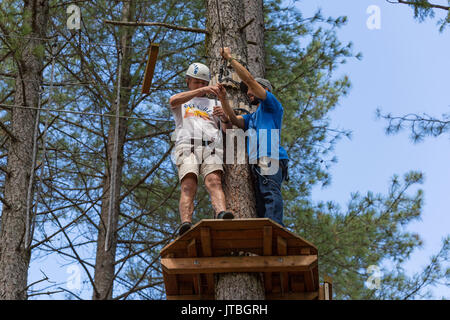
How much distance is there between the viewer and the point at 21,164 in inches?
286

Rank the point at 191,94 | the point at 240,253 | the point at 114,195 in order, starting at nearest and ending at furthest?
the point at 240,253
the point at 191,94
the point at 114,195

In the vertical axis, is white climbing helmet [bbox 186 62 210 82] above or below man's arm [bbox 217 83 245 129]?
above

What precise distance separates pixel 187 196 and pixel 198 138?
47 cm

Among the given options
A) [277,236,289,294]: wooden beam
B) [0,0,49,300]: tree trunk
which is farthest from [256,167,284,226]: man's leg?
[0,0,49,300]: tree trunk

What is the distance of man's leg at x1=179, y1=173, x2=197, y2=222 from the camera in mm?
4295

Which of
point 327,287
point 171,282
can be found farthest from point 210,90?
point 327,287

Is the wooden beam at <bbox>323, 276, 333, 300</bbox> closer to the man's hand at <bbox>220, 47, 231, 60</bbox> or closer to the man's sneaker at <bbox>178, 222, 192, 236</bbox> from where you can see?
the man's sneaker at <bbox>178, 222, 192, 236</bbox>

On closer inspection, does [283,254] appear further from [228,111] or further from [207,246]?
[228,111]

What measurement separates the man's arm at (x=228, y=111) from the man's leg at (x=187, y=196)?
0.52 m

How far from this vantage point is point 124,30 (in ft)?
26.5
